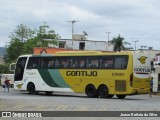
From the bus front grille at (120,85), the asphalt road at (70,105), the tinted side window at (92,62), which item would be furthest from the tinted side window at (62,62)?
the asphalt road at (70,105)

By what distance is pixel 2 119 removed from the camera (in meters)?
14.6

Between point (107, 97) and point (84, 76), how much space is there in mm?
2413

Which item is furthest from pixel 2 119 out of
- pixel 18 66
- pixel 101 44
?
pixel 101 44

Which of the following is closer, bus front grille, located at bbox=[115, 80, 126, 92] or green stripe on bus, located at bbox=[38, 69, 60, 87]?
bus front grille, located at bbox=[115, 80, 126, 92]

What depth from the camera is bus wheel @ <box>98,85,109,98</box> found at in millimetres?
33719

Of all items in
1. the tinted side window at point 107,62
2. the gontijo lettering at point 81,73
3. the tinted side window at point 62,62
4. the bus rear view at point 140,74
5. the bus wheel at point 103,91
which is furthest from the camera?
the tinted side window at point 62,62

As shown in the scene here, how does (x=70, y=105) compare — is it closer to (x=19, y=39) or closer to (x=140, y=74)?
(x=140, y=74)

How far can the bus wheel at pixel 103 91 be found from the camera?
33.7 meters

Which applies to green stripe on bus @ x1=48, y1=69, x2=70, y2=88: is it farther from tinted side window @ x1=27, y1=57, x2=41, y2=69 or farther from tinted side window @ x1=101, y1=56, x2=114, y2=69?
tinted side window @ x1=101, y1=56, x2=114, y2=69

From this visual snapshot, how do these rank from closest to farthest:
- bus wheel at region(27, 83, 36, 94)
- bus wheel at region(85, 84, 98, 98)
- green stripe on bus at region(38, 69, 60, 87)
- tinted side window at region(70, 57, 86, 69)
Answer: bus wheel at region(85, 84, 98, 98) < tinted side window at region(70, 57, 86, 69) < green stripe on bus at region(38, 69, 60, 87) < bus wheel at region(27, 83, 36, 94)

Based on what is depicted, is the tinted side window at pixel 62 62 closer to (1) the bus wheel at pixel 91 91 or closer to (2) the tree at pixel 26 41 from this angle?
(1) the bus wheel at pixel 91 91

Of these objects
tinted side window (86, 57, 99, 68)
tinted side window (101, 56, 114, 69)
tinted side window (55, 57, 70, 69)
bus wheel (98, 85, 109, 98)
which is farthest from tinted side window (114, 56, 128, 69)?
tinted side window (55, 57, 70, 69)

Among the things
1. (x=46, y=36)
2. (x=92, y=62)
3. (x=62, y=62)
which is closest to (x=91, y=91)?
(x=92, y=62)

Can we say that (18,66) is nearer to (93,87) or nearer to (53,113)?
(93,87)
